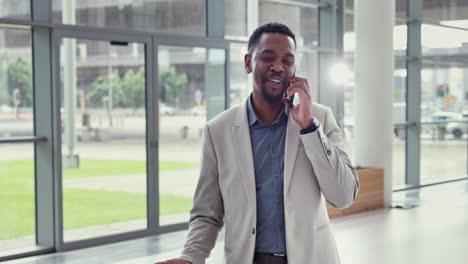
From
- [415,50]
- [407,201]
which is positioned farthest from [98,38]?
[415,50]

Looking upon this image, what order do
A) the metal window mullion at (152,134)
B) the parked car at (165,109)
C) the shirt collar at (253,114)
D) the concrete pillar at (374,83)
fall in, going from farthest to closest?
the concrete pillar at (374,83) → the parked car at (165,109) → the metal window mullion at (152,134) → the shirt collar at (253,114)

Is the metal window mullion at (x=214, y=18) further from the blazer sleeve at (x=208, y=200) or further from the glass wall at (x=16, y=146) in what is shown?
the blazer sleeve at (x=208, y=200)

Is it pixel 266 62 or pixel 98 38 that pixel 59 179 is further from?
pixel 266 62

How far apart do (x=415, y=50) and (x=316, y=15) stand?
2794 millimetres

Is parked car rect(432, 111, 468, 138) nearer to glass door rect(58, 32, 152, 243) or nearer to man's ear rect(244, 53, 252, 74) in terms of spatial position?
glass door rect(58, 32, 152, 243)

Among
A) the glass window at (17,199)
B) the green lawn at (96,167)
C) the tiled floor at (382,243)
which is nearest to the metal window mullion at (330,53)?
the tiled floor at (382,243)

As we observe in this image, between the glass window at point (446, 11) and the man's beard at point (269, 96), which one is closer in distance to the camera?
the man's beard at point (269, 96)

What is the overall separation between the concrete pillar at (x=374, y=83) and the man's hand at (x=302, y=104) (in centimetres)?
784

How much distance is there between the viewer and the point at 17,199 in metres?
6.87

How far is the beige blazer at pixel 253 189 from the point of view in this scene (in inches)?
69.3

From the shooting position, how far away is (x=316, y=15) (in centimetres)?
1045

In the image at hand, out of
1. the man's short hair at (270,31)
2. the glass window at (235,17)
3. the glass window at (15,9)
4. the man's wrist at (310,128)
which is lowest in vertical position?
the man's wrist at (310,128)

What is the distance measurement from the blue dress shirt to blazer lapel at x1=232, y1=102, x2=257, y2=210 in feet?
0.08

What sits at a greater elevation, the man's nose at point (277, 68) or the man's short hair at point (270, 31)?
the man's short hair at point (270, 31)
